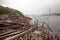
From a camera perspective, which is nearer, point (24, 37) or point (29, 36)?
point (24, 37)

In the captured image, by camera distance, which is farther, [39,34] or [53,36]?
[39,34]

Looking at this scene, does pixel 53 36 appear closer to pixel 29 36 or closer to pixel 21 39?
pixel 29 36

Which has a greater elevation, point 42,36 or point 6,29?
point 6,29

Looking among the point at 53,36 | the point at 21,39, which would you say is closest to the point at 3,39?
the point at 21,39

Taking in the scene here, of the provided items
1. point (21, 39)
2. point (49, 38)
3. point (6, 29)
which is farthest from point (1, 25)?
point (49, 38)

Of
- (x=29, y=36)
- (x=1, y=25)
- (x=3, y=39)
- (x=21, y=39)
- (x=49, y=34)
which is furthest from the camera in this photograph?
(x=49, y=34)

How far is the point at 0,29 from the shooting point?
12.1 m

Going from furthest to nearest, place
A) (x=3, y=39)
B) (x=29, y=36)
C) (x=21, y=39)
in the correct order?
(x=29, y=36) → (x=21, y=39) → (x=3, y=39)

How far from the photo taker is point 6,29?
12617mm

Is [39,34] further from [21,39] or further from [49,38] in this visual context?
[21,39]

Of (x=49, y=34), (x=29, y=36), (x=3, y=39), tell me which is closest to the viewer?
(x=3, y=39)

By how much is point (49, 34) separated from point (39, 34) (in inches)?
37.0

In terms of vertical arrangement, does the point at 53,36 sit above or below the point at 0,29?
below

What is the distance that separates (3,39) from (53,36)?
18.7 ft
